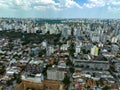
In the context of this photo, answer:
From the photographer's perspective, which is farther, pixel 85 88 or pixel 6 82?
pixel 6 82

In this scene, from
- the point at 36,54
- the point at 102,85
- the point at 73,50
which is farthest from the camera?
the point at 73,50

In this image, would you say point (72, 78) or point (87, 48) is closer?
point (72, 78)

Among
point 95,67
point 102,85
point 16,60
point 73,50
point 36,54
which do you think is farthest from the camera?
point 73,50

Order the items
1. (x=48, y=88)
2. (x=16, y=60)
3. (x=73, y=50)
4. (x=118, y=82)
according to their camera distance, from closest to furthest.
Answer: (x=48, y=88)
(x=118, y=82)
(x=16, y=60)
(x=73, y=50)

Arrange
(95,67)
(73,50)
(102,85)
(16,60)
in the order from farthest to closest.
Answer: (73,50)
(16,60)
(95,67)
(102,85)

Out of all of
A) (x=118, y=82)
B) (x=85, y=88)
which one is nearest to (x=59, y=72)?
(x=85, y=88)

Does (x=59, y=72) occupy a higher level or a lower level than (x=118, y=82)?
higher

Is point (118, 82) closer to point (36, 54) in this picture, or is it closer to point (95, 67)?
point (95, 67)

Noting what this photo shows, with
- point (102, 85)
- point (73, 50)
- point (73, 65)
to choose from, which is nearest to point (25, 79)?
point (102, 85)

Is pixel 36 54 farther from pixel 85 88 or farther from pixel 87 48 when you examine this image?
pixel 85 88
